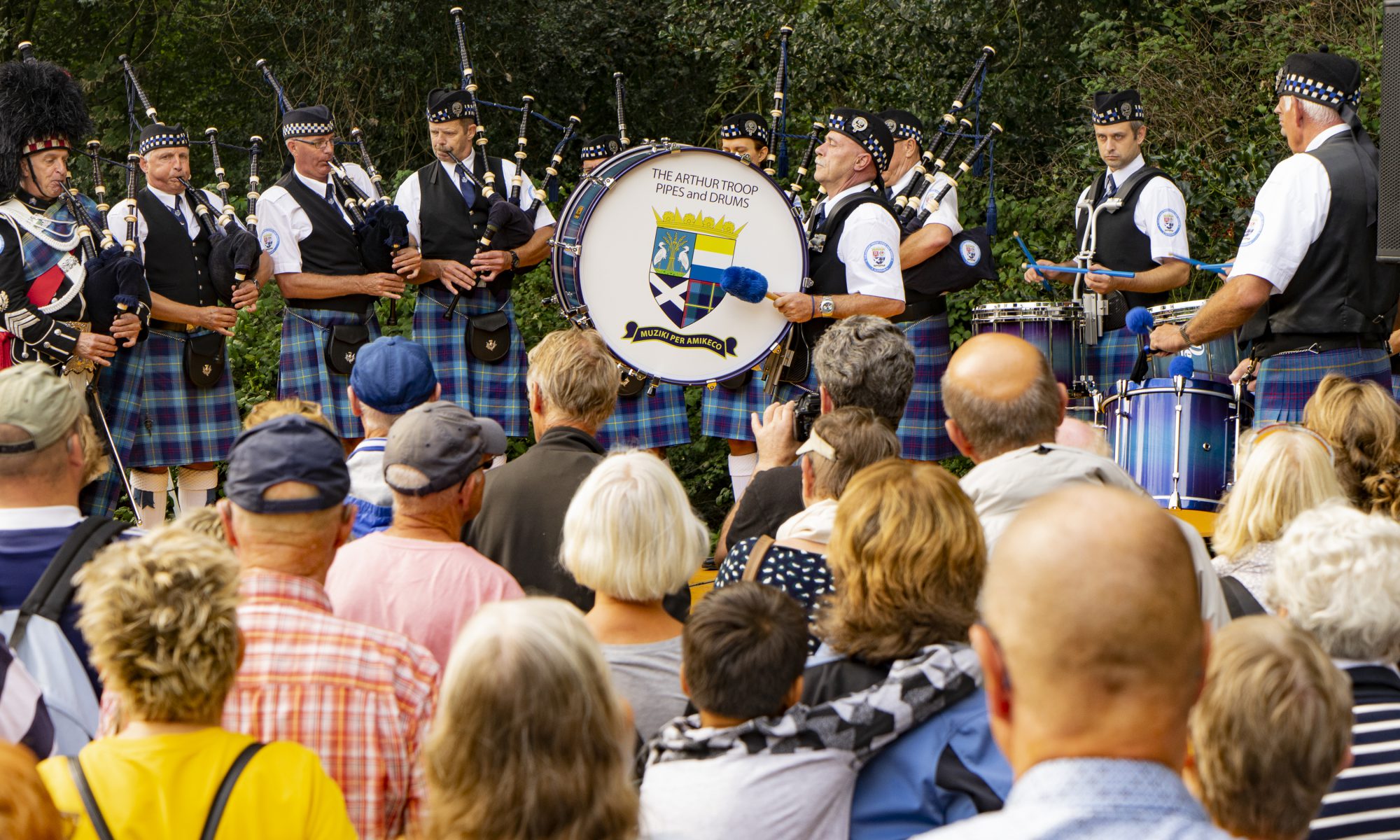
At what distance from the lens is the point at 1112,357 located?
5359 millimetres

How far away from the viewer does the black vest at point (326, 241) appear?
5430 millimetres

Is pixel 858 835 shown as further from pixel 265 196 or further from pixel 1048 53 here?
pixel 1048 53

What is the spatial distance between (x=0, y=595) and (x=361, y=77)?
22.5ft

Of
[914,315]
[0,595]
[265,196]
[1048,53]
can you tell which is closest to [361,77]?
[265,196]

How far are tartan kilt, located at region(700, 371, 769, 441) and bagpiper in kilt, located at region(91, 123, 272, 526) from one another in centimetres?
171

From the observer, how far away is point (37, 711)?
184 cm

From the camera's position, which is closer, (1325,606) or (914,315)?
(1325,606)

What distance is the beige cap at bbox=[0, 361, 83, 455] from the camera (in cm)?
218

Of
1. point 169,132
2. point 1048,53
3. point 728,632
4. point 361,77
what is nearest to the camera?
point 728,632

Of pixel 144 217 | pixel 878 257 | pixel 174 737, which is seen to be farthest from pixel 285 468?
pixel 144 217

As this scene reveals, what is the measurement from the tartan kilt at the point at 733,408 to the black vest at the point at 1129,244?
1.42 metres

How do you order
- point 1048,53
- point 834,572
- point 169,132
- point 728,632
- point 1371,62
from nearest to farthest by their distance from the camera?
1. point 728,632
2. point 834,572
3. point 169,132
4. point 1371,62
5. point 1048,53

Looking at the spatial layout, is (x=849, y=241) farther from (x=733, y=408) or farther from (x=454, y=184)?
(x=454, y=184)

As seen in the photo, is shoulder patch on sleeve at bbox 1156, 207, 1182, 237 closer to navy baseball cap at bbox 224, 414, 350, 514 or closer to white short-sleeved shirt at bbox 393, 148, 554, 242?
white short-sleeved shirt at bbox 393, 148, 554, 242
